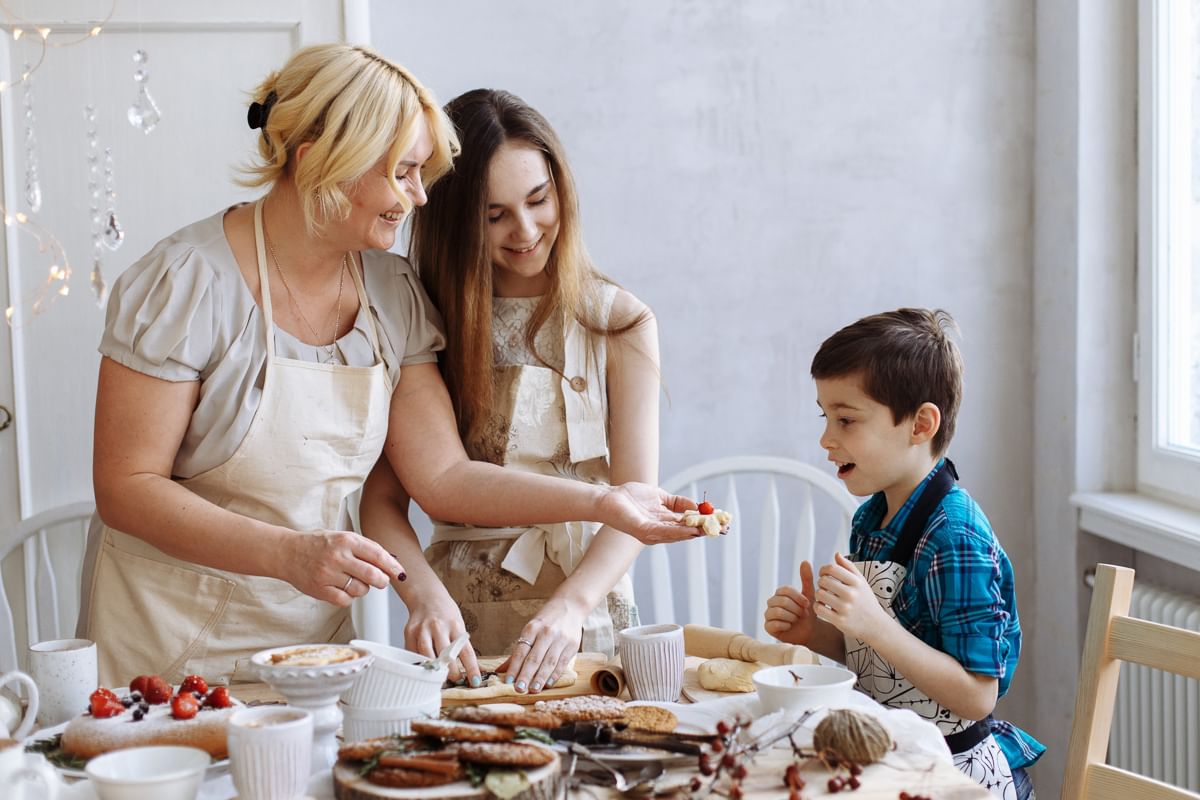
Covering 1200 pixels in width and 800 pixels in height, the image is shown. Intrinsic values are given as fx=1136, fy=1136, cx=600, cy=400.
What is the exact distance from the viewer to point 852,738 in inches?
44.6

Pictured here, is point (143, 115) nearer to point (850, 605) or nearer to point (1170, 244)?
point (850, 605)

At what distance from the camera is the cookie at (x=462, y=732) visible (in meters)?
1.05

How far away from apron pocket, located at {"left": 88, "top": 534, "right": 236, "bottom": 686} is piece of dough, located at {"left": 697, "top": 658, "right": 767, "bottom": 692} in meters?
0.70

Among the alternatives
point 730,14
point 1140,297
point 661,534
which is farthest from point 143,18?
point 1140,297

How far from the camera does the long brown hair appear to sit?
1.81 m

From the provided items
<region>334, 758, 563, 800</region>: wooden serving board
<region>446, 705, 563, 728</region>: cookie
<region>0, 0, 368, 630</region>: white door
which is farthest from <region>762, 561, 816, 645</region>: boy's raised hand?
<region>0, 0, 368, 630</region>: white door

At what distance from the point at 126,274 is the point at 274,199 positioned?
0.24 meters

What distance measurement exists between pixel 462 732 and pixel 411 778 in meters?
0.08

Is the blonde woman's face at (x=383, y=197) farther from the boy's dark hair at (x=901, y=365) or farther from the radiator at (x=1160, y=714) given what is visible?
the radiator at (x=1160, y=714)

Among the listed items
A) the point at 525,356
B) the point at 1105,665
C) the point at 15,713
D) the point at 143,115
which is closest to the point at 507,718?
the point at 15,713

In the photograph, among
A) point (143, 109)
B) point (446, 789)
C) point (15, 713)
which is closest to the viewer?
point (446, 789)

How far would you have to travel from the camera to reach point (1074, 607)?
2.54 m

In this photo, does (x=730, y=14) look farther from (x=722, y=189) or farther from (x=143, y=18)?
(x=143, y=18)

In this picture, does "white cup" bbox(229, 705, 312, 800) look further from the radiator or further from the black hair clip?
the radiator
